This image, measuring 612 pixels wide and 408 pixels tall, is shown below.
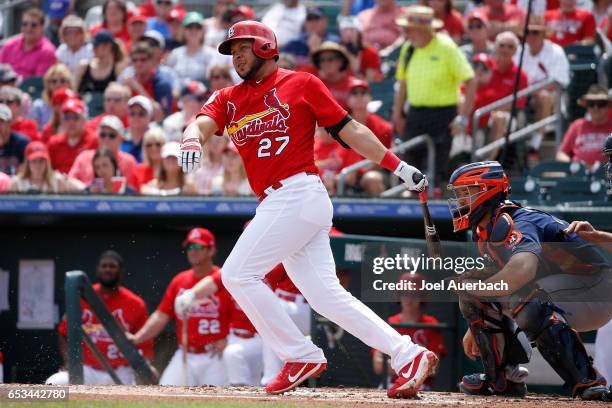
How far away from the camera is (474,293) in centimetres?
584

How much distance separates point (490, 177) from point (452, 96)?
12.9 ft

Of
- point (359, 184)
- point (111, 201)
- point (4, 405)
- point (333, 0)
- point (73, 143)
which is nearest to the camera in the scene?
point (4, 405)

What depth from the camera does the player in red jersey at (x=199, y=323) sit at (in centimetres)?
836

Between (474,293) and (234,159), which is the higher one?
(234,159)

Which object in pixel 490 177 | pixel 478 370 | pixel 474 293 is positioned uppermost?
pixel 490 177

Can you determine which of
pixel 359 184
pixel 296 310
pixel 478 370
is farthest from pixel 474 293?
pixel 359 184

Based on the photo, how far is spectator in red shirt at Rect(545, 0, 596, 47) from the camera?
35.8ft

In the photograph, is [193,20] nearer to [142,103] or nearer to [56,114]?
[142,103]

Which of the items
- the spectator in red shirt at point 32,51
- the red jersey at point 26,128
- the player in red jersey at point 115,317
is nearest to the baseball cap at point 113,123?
the red jersey at point 26,128

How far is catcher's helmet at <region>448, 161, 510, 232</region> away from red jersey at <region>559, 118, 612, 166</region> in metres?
3.45

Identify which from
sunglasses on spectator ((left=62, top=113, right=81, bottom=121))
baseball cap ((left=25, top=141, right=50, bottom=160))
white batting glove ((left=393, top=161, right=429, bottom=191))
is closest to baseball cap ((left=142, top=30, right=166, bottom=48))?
sunglasses on spectator ((left=62, top=113, right=81, bottom=121))

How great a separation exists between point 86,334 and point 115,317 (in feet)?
2.74

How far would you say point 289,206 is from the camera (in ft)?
17.9

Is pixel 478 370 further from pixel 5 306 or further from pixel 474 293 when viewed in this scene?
pixel 5 306
